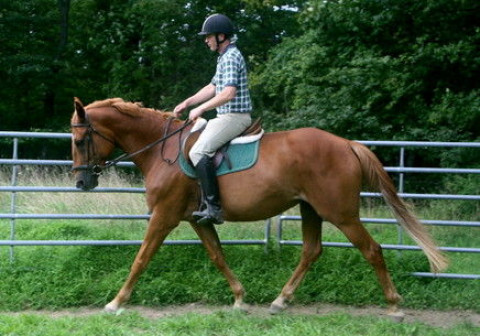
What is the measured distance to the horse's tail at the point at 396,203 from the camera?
6.22m

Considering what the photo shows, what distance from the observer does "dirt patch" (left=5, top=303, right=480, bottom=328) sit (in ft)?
20.8

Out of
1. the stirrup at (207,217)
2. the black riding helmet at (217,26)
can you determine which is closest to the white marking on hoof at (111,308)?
the stirrup at (207,217)

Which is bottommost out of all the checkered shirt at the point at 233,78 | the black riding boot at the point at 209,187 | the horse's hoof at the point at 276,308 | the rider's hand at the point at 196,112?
the horse's hoof at the point at 276,308

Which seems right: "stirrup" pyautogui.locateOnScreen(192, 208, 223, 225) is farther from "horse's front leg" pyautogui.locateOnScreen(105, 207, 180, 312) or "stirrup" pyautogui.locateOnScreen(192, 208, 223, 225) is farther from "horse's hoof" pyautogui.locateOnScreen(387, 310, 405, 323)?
"horse's hoof" pyautogui.locateOnScreen(387, 310, 405, 323)

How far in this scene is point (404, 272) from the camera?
7.25 meters

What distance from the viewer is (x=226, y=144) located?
20.6 ft

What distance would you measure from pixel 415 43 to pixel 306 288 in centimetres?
720

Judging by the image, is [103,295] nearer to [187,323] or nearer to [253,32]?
[187,323]

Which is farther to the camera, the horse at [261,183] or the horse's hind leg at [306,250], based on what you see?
the horse's hind leg at [306,250]

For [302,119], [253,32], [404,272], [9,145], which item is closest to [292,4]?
[253,32]

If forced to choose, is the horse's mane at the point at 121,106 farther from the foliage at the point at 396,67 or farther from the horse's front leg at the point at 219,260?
the foliage at the point at 396,67

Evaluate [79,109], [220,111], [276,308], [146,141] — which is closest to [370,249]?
[276,308]

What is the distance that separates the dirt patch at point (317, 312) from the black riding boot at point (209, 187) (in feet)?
3.42

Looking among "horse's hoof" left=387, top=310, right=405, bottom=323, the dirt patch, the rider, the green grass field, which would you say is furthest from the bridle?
"horse's hoof" left=387, top=310, right=405, bottom=323
